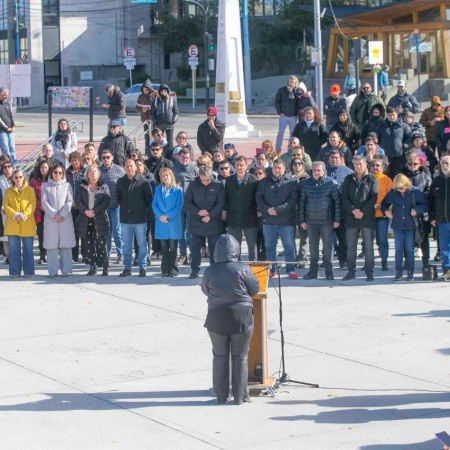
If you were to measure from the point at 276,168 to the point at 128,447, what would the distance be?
7.32m

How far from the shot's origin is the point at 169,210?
51.7ft

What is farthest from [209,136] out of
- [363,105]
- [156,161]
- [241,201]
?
[241,201]

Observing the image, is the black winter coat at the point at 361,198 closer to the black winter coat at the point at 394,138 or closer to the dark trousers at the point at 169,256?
the dark trousers at the point at 169,256

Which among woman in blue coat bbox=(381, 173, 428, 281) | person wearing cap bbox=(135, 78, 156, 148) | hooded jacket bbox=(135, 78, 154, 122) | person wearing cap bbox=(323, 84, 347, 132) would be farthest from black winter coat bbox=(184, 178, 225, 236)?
hooded jacket bbox=(135, 78, 154, 122)

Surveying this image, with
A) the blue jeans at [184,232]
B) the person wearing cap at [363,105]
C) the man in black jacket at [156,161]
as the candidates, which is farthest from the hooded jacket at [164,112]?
the blue jeans at [184,232]

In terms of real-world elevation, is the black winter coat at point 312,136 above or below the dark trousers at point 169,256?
above

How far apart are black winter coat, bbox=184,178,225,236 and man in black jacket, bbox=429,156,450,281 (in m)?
2.90

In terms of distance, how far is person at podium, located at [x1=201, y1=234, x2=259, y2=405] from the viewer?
956 centimetres

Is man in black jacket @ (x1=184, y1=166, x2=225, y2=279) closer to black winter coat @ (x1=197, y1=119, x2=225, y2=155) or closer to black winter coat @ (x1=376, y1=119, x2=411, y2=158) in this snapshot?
black winter coat @ (x1=376, y1=119, x2=411, y2=158)

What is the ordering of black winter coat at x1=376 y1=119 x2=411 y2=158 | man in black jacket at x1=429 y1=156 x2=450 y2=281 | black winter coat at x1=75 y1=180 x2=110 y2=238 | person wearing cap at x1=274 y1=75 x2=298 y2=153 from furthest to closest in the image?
person wearing cap at x1=274 y1=75 x2=298 y2=153 < black winter coat at x1=376 y1=119 x2=411 y2=158 < black winter coat at x1=75 y1=180 x2=110 y2=238 < man in black jacket at x1=429 y1=156 x2=450 y2=281

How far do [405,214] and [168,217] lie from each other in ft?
10.9

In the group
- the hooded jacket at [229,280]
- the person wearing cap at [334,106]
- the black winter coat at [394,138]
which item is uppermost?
the person wearing cap at [334,106]

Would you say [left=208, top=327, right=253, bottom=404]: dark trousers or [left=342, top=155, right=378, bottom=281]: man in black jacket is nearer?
[left=208, top=327, right=253, bottom=404]: dark trousers

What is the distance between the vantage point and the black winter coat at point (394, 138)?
61.8 feet
